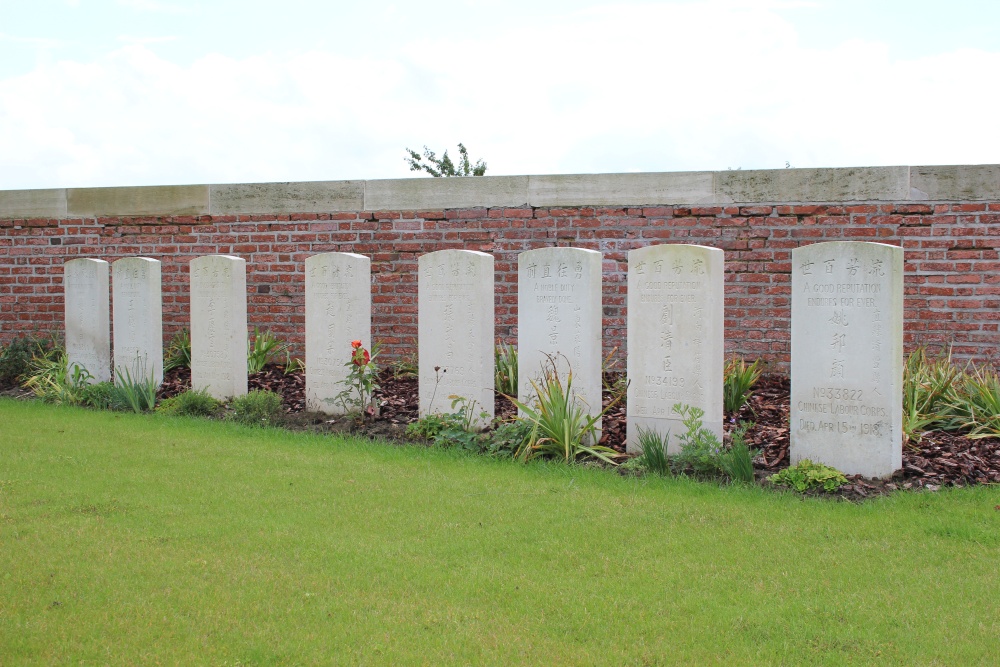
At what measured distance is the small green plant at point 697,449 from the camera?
5785 mm

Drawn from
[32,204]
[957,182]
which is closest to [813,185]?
A: [957,182]

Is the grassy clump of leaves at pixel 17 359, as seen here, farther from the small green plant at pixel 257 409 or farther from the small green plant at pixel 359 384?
the small green plant at pixel 359 384

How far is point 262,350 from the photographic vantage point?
9.61 metres

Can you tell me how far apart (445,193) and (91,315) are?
12.5ft

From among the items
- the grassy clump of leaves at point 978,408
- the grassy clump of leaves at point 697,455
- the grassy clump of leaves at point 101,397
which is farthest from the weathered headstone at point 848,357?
the grassy clump of leaves at point 101,397

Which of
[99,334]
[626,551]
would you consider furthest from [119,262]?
[626,551]

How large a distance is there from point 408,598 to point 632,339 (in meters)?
3.18

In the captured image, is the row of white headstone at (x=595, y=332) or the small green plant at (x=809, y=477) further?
the row of white headstone at (x=595, y=332)

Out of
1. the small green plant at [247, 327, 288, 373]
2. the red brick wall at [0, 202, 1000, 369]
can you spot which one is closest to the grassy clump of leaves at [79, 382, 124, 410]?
the small green plant at [247, 327, 288, 373]

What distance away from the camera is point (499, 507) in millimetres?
5020

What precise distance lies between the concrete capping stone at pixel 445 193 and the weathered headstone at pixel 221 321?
2147 millimetres

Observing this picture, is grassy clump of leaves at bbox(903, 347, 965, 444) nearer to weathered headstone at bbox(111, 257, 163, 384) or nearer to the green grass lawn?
the green grass lawn

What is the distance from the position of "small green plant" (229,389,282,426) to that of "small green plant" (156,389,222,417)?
Result: 352mm

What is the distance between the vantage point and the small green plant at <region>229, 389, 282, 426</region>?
25.1ft
